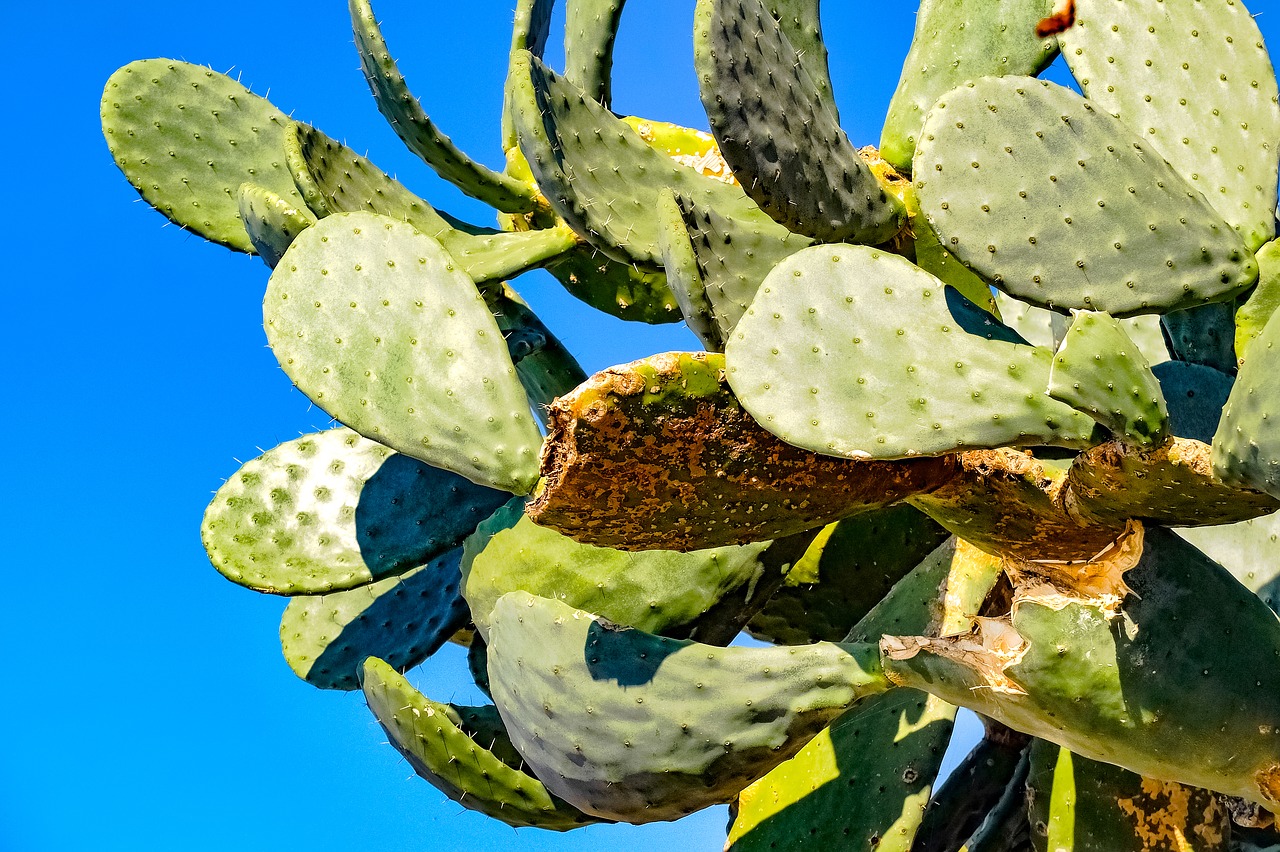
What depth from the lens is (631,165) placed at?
2.34 meters

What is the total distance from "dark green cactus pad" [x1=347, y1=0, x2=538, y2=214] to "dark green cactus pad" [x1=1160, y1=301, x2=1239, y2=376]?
4.09 ft

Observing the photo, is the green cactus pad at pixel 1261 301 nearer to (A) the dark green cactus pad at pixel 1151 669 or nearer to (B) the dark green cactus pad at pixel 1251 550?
(B) the dark green cactus pad at pixel 1251 550

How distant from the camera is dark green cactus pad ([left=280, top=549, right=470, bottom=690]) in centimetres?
277

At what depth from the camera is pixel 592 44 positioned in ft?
8.68

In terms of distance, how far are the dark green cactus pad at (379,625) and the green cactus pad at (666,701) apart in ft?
2.24

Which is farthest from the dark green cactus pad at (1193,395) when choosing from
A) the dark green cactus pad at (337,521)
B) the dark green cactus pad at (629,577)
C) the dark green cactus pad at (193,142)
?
the dark green cactus pad at (193,142)

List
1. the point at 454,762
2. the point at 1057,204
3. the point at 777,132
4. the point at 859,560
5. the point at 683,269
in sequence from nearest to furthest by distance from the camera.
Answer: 1. the point at 1057,204
2. the point at 683,269
3. the point at 777,132
4. the point at 454,762
5. the point at 859,560

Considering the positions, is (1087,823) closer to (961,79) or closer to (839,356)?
(839,356)

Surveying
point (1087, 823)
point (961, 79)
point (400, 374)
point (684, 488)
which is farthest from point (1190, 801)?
point (400, 374)

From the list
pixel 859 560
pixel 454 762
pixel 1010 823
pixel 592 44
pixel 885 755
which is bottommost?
pixel 1010 823

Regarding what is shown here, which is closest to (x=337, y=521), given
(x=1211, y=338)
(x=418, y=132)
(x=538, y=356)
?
(x=538, y=356)

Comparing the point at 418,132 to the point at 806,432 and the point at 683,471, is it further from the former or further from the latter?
the point at 806,432

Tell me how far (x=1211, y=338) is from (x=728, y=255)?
0.97m

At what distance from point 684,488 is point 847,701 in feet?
1.47
